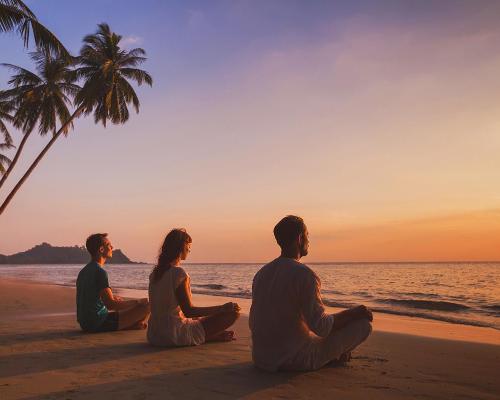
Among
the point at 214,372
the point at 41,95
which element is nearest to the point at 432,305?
the point at 214,372

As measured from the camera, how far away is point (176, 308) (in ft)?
17.6

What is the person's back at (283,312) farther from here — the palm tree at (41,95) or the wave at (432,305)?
the palm tree at (41,95)

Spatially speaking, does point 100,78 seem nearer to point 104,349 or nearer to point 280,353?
point 104,349

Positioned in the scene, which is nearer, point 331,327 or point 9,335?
point 331,327

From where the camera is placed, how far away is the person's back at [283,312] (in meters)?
3.76

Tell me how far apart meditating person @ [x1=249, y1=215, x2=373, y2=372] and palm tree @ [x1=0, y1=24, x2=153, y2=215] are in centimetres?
2102

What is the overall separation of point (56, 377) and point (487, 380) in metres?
3.96

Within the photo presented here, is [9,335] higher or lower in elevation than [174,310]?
lower

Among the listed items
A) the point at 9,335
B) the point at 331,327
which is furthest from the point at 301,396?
the point at 9,335

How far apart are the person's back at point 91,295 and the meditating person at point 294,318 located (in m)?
3.05

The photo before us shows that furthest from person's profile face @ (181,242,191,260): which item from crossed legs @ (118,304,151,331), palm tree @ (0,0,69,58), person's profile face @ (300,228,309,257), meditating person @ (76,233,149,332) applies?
palm tree @ (0,0,69,58)

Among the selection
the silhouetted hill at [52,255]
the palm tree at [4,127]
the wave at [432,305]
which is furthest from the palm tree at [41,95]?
Answer: the silhouetted hill at [52,255]

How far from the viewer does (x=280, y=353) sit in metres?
4.10

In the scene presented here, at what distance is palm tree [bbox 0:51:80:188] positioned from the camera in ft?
76.9
